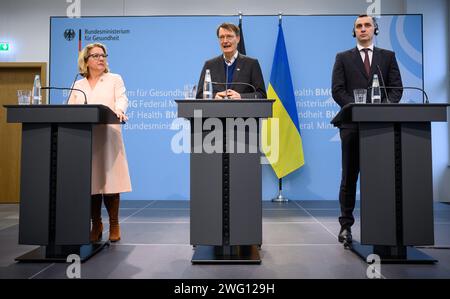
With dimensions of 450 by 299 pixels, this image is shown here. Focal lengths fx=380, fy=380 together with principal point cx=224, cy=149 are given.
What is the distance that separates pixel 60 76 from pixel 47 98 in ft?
1.24

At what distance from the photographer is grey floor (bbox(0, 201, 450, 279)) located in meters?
2.06

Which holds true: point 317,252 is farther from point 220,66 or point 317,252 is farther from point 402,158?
point 220,66

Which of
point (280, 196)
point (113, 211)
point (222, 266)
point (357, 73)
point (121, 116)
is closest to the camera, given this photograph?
point (222, 266)

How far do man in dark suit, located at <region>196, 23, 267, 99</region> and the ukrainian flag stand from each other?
2.53m

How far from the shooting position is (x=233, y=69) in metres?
2.87

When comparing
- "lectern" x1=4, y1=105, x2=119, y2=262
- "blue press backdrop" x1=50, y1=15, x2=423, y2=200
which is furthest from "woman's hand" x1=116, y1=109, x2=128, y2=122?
"blue press backdrop" x1=50, y1=15, x2=423, y2=200

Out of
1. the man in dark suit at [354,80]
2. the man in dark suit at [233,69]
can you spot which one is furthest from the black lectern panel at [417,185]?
the man in dark suit at [233,69]

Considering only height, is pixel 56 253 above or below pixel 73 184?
below

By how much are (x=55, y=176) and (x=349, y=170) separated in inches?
78.2

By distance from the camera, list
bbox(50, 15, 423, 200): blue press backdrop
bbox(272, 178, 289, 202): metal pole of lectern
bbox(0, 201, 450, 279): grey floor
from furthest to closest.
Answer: bbox(50, 15, 423, 200): blue press backdrop → bbox(272, 178, 289, 202): metal pole of lectern → bbox(0, 201, 450, 279): grey floor

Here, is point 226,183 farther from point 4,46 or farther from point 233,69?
point 4,46

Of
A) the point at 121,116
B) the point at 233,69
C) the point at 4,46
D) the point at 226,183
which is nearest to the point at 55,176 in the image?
the point at 121,116

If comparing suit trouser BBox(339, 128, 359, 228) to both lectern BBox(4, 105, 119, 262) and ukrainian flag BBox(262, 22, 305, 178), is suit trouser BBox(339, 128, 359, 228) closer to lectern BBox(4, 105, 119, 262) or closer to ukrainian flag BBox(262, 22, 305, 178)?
lectern BBox(4, 105, 119, 262)

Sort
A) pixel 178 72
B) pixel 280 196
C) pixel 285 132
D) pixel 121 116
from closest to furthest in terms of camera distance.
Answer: pixel 121 116 → pixel 285 132 → pixel 280 196 → pixel 178 72
